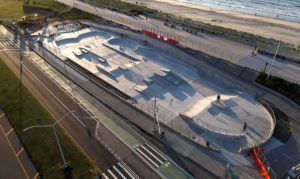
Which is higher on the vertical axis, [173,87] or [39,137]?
[173,87]

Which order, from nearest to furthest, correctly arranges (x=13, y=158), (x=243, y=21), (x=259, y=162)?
(x=259, y=162), (x=13, y=158), (x=243, y=21)

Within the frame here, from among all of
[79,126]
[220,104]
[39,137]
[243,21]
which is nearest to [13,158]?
[39,137]

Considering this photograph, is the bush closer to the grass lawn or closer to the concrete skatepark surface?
the concrete skatepark surface

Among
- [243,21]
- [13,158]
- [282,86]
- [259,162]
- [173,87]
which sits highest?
[243,21]

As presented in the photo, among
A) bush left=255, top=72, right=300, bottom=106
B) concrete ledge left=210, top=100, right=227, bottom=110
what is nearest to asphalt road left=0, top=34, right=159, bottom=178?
concrete ledge left=210, top=100, right=227, bottom=110

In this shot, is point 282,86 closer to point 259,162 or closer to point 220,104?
point 220,104
